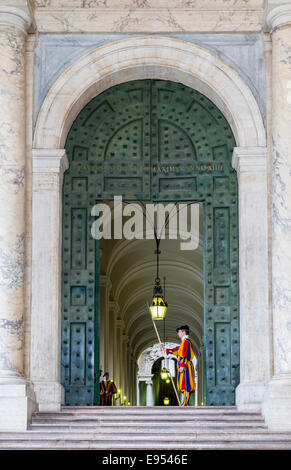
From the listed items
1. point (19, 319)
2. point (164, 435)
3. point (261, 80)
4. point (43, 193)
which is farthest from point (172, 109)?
point (164, 435)

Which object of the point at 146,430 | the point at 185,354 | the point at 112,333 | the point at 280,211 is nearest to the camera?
the point at 146,430

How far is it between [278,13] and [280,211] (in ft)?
9.50

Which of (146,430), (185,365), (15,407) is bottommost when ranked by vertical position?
(146,430)

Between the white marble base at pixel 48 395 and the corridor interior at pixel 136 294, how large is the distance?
9147 millimetres

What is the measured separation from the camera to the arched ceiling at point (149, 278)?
87.3ft

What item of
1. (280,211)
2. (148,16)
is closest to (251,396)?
(280,211)

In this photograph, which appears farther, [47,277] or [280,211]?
[47,277]

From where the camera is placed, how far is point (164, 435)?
41.2 feet

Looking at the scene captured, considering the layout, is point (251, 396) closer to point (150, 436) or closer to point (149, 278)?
point (150, 436)

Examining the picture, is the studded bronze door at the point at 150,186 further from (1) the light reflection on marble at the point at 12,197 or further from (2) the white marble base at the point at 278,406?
(2) the white marble base at the point at 278,406

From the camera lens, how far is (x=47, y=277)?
14.5 m

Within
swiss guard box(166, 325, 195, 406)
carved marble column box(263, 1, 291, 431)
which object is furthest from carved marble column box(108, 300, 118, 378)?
carved marble column box(263, 1, 291, 431)

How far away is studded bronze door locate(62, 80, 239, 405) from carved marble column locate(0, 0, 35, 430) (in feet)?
4.22

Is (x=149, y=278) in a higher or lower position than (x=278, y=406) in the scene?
higher
